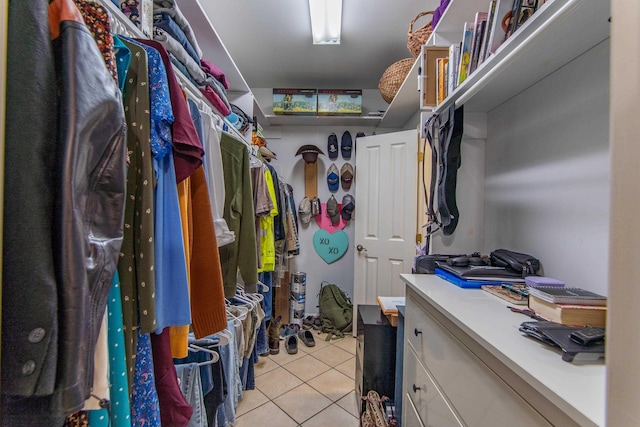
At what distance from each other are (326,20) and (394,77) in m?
0.71

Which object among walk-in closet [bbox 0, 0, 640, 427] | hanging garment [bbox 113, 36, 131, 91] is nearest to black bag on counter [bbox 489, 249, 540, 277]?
walk-in closet [bbox 0, 0, 640, 427]

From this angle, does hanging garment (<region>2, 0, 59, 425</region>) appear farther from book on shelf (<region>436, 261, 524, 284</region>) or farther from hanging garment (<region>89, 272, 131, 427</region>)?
book on shelf (<region>436, 261, 524, 284</region>)

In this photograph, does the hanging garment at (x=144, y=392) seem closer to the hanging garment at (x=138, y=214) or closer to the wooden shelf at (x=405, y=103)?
the hanging garment at (x=138, y=214)

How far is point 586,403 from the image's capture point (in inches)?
15.9

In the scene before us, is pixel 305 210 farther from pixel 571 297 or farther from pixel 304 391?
pixel 571 297

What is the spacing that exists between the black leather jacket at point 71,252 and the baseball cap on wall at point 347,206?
2652 millimetres

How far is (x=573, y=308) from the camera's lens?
685mm

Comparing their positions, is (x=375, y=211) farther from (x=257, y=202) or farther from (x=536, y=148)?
(x=536, y=148)

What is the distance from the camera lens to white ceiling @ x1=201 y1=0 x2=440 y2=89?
1869 mm

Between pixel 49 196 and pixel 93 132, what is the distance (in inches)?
4.3

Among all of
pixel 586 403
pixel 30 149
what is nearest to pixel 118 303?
pixel 30 149

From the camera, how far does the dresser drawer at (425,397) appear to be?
795mm

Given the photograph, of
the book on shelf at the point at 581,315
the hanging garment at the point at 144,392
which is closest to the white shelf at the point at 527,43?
the book on shelf at the point at 581,315

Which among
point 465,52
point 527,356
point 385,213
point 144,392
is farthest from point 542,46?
point 385,213
